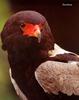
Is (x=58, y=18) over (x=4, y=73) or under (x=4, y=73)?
over

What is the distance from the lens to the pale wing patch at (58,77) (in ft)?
2.09

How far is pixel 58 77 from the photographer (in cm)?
64

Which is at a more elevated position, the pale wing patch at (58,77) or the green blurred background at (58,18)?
the green blurred background at (58,18)

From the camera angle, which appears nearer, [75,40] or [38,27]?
[38,27]

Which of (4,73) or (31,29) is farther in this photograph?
(4,73)

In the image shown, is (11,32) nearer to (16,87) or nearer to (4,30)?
(4,30)

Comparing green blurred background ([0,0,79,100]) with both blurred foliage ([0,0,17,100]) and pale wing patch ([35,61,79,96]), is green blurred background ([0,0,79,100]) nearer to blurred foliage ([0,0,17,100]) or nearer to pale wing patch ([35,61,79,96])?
blurred foliage ([0,0,17,100])

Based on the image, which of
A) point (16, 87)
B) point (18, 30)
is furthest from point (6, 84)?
point (18, 30)

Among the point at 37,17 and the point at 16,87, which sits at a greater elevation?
the point at 37,17

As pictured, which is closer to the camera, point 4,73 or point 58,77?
point 58,77

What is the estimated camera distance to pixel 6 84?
0.76 meters

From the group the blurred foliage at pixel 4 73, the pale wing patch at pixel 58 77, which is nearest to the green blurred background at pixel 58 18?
the blurred foliage at pixel 4 73

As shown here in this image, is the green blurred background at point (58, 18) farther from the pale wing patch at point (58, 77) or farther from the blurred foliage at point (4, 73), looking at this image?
the pale wing patch at point (58, 77)

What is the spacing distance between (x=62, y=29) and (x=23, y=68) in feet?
0.49
